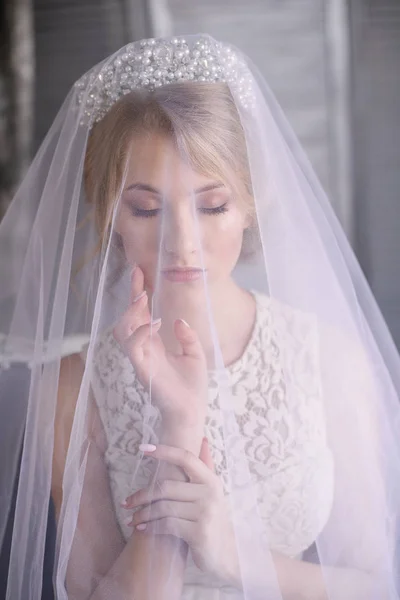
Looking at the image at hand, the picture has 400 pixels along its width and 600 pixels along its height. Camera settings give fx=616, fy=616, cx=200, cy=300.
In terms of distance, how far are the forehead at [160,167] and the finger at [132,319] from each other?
145 mm

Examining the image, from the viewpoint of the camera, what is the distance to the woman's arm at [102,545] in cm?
74

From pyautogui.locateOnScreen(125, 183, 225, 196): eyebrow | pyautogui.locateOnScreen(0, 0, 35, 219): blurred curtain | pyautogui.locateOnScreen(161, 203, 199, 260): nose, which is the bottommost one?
pyautogui.locateOnScreen(161, 203, 199, 260): nose

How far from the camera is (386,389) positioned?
0.83 metres

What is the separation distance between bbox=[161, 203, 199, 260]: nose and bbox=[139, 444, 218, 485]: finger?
0.77 ft

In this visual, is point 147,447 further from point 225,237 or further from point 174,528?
point 225,237

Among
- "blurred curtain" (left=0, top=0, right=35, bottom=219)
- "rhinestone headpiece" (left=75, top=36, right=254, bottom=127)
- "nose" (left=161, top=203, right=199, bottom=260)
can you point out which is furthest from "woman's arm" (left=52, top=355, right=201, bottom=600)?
"blurred curtain" (left=0, top=0, right=35, bottom=219)

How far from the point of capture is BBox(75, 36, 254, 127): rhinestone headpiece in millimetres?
819

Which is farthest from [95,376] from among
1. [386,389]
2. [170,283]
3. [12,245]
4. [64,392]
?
[386,389]

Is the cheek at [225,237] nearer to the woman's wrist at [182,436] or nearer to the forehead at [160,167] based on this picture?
the forehead at [160,167]

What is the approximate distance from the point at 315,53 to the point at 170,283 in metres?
0.58

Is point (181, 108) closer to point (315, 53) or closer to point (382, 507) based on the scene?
point (315, 53)

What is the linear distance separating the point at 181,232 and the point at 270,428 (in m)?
0.28

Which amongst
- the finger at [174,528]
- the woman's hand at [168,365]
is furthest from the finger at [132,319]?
the finger at [174,528]

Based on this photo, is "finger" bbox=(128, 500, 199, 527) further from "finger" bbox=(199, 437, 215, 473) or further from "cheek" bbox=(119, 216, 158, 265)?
"cheek" bbox=(119, 216, 158, 265)
